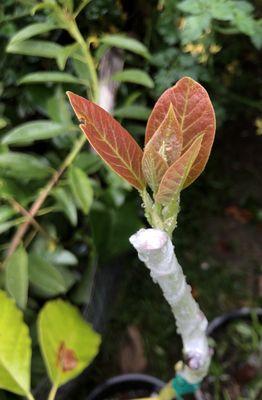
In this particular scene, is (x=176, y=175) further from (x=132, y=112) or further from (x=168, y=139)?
(x=132, y=112)

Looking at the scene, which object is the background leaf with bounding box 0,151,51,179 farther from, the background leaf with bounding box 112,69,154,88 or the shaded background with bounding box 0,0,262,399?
the background leaf with bounding box 112,69,154,88

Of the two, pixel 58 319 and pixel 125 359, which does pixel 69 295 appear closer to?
pixel 58 319

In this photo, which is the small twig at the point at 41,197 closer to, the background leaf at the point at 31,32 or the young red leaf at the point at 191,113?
the background leaf at the point at 31,32

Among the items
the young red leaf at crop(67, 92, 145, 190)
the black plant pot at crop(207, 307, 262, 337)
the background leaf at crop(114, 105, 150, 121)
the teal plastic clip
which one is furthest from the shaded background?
the young red leaf at crop(67, 92, 145, 190)

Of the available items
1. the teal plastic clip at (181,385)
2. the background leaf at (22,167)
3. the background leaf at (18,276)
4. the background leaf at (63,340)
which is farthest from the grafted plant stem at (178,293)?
the background leaf at (22,167)

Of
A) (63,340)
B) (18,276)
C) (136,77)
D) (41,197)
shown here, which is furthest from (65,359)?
(136,77)

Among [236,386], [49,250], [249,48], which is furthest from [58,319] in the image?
[249,48]

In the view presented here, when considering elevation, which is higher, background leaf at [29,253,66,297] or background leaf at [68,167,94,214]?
background leaf at [68,167,94,214]
